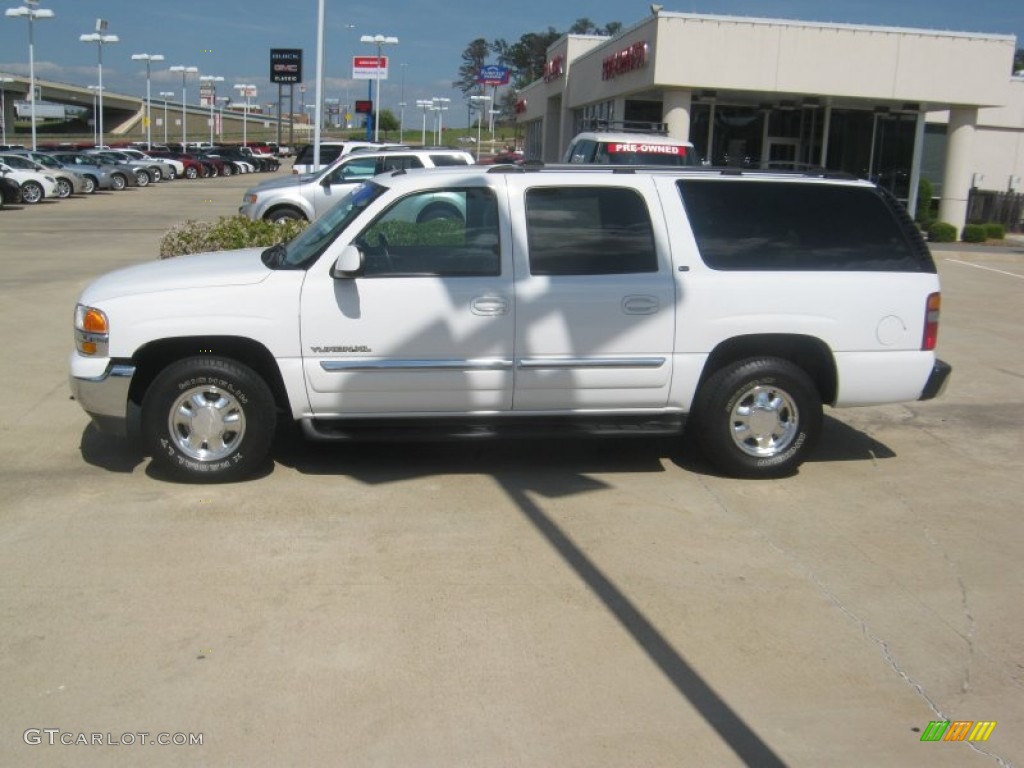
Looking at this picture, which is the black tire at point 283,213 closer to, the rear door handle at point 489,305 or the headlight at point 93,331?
the headlight at point 93,331

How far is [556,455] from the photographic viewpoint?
7281mm

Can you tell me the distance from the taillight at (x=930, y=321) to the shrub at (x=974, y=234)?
23.3 m

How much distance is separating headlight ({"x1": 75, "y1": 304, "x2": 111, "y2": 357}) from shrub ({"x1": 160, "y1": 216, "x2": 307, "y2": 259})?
5075 mm

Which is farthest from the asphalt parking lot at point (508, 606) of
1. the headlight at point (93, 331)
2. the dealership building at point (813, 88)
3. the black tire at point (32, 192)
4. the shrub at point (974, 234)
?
the black tire at point (32, 192)

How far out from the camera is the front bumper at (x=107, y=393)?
6.12m

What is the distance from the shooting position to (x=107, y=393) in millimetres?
6129

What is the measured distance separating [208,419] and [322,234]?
1324mm

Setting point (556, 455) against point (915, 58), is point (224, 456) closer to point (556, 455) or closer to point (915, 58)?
point (556, 455)

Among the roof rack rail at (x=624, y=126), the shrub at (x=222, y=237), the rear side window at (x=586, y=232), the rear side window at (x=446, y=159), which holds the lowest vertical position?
the shrub at (x=222, y=237)

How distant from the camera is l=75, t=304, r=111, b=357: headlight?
6.11 m

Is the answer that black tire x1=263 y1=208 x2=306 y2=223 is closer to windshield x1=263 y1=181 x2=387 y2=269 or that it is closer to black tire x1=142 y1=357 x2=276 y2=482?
windshield x1=263 y1=181 x2=387 y2=269

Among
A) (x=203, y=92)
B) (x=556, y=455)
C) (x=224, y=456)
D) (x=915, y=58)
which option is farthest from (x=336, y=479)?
(x=203, y=92)

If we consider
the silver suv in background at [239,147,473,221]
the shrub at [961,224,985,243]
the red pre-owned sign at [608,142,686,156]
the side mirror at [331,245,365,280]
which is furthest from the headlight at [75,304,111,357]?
the shrub at [961,224,985,243]

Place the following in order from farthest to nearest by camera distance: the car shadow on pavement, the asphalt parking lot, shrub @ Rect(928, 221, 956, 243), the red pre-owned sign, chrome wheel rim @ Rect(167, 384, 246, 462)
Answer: shrub @ Rect(928, 221, 956, 243) → the red pre-owned sign → the car shadow on pavement → chrome wheel rim @ Rect(167, 384, 246, 462) → the asphalt parking lot
